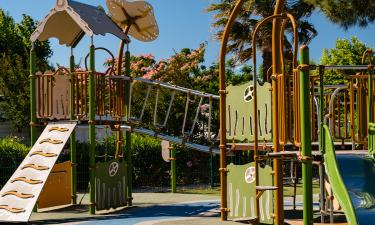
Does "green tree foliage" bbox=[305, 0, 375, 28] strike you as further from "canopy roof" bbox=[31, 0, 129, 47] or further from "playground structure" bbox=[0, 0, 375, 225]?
"canopy roof" bbox=[31, 0, 129, 47]

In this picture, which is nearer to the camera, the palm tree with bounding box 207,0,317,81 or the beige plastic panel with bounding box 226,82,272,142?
the beige plastic panel with bounding box 226,82,272,142

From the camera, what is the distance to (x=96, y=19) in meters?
12.9

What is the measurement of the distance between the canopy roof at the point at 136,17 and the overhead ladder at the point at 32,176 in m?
3.22

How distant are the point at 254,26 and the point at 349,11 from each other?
231 inches

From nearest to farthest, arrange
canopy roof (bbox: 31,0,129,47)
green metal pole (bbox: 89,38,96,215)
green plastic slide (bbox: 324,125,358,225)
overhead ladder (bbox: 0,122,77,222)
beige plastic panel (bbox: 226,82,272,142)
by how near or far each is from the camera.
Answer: green plastic slide (bbox: 324,125,358,225)
beige plastic panel (bbox: 226,82,272,142)
overhead ladder (bbox: 0,122,77,222)
green metal pole (bbox: 89,38,96,215)
canopy roof (bbox: 31,0,129,47)

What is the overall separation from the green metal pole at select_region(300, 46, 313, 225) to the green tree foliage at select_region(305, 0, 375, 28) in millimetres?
10986

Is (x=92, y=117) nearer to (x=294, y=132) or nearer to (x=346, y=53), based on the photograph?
(x=294, y=132)

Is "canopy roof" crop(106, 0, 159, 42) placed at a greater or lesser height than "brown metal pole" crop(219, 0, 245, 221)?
greater

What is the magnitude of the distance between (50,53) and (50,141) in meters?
28.2

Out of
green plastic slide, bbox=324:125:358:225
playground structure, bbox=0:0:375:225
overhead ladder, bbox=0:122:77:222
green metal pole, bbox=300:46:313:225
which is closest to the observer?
green plastic slide, bbox=324:125:358:225

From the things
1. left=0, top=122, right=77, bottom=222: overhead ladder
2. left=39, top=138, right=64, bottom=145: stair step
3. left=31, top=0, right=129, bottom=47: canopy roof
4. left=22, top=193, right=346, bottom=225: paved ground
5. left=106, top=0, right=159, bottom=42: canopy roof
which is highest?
left=106, top=0, right=159, bottom=42: canopy roof

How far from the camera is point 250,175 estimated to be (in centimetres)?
994

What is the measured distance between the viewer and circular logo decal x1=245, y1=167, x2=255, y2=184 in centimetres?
988

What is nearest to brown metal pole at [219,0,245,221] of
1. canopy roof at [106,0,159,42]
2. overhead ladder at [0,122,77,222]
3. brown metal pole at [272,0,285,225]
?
brown metal pole at [272,0,285,225]
